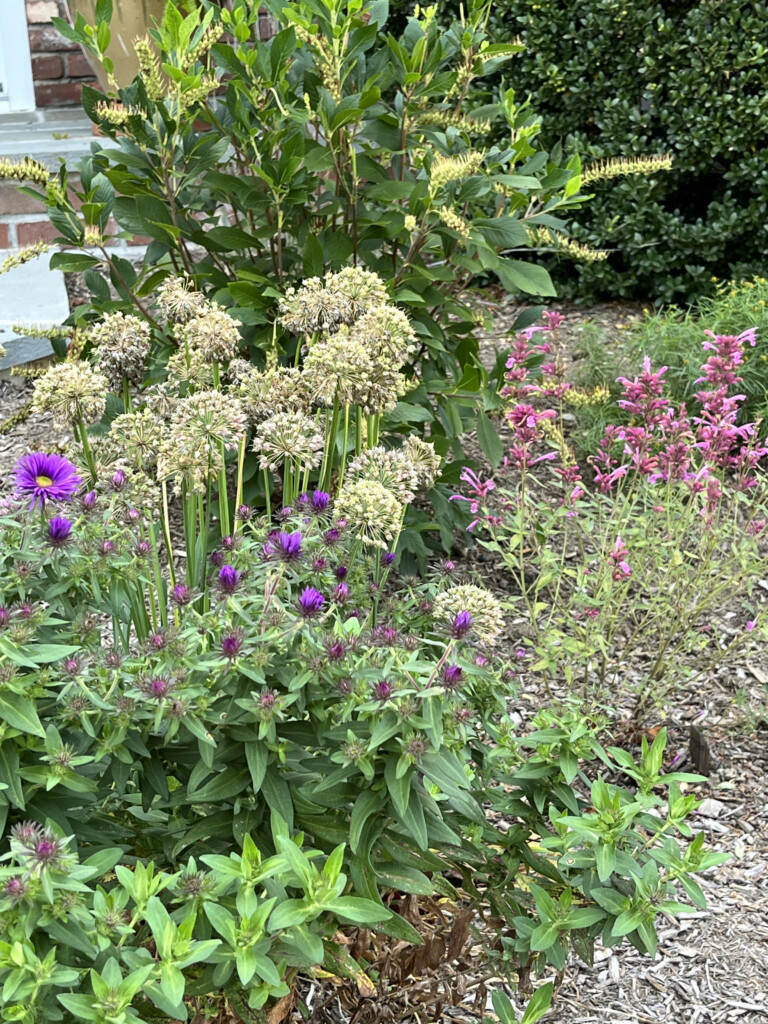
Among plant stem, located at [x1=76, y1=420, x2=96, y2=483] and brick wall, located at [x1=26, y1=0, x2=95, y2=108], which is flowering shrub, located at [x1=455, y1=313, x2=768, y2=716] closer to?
plant stem, located at [x1=76, y1=420, x2=96, y2=483]

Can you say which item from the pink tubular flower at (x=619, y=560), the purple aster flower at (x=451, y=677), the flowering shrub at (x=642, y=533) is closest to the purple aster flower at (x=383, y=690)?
the purple aster flower at (x=451, y=677)

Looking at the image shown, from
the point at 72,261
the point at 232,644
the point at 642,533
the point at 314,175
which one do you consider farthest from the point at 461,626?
the point at 72,261

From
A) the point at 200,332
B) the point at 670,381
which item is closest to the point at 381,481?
the point at 200,332

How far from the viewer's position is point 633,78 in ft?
18.0

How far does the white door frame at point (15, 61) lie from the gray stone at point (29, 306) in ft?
4.67

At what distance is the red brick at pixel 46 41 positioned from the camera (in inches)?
229

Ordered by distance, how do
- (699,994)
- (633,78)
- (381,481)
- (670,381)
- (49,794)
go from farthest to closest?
(633,78) → (670,381) → (699,994) → (381,481) → (49,794)

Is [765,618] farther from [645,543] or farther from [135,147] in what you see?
[135,147]

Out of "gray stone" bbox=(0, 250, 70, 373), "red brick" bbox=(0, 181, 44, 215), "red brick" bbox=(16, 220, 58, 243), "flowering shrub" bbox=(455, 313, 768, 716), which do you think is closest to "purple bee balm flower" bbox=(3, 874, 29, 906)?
"flowering shrub" bbox=(455, 313, 768, 716)

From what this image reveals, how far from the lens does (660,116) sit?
5.39m

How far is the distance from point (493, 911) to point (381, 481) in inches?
32.5

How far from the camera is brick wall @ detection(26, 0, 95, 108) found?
5773mm

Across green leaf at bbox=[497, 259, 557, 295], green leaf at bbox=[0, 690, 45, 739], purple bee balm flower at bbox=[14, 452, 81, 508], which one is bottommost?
green leaf at bbox=[0, 690, 45, 739]

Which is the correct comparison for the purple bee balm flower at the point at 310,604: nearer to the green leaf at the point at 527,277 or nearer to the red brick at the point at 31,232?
the green leaf at the point at 527,277
